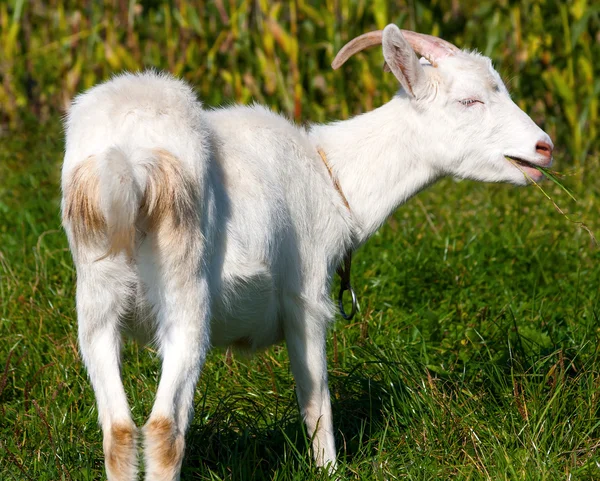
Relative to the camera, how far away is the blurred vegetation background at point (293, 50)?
23.4ft

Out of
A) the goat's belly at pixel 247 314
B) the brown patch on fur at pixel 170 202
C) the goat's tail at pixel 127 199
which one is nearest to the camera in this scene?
the goat's tail at pixel 127 199

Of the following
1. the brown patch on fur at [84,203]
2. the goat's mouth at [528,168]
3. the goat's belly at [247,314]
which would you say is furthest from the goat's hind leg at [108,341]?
the goat's mouth at [528,168]

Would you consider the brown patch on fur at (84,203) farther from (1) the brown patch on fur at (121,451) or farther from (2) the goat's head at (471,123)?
(2) the goat's head at (471,123)

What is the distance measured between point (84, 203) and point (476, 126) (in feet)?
5.48

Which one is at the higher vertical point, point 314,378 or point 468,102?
point 468,102

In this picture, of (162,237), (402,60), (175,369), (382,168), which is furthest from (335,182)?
(175,369)

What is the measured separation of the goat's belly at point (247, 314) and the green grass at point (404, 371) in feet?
1.36

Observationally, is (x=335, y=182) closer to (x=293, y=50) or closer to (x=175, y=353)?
(x=175, y=353)

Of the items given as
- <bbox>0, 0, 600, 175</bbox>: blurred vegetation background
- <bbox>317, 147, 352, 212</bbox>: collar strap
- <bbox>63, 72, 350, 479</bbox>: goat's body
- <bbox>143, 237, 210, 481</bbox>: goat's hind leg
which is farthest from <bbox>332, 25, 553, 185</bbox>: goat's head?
<bbox>0, 0, 600, 175</bbox>: blurred vegetation background

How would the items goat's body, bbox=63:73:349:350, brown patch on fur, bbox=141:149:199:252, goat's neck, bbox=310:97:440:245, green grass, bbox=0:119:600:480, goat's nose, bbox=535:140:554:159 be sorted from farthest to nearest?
goat's neck, bbox=310:97:440:245 → goat's nose, bbox=535:140:554:159 → green grass, bbox=0:119:600:480 → goat's body, bbox=63:73:349:350 → brown patch on fur, bbox=141:149:199:252

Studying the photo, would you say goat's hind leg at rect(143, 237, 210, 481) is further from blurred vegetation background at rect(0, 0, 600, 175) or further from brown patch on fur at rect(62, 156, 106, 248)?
blurred vegetation background at rect(0, 0, 600, 175)

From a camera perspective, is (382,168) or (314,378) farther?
(382,168)

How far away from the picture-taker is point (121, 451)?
274 cm

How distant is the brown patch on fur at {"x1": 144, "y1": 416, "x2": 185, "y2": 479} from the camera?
8.89ft
